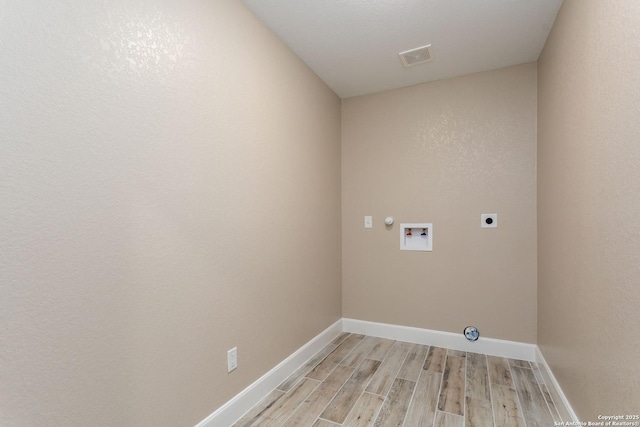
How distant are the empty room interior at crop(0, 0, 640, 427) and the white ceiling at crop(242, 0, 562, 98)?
16 millimetres

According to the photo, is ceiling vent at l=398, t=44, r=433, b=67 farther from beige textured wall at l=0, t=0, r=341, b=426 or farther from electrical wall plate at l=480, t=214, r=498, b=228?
electrical wall plate at l=480, t=214, r=498, b=228

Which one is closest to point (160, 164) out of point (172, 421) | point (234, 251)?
point (234, 251)

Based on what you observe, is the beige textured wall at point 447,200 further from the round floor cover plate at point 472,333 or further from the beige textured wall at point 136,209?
the beige textured wall at point 136,209

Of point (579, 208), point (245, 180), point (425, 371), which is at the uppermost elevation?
point (245, 180)

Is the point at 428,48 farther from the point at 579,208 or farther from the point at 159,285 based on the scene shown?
the point at 159,285

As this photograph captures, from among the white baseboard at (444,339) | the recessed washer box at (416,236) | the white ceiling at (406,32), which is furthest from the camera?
the recessed washer box at (416,236)

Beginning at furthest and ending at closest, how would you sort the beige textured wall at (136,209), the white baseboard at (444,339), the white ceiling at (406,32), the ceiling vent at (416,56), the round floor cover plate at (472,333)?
the round floor cover plate at (472,333), the white baseboard at (444,339), the ceiling vent at (416,56), the white ceiling at (406,32), the beige textured wall at (136,209)

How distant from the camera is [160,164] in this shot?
134 centimetres

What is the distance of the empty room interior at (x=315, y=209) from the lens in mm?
1004

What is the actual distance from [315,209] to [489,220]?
4.72 ft

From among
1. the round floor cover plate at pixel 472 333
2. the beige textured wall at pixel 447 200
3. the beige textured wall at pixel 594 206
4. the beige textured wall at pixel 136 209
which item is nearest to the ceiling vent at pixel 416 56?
the beige textured wall at pixel 447 200

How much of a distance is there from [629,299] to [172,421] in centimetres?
183

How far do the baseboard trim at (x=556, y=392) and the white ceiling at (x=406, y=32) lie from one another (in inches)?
87.8

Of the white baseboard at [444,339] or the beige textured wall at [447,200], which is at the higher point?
the beige textured wall at [447,200]
